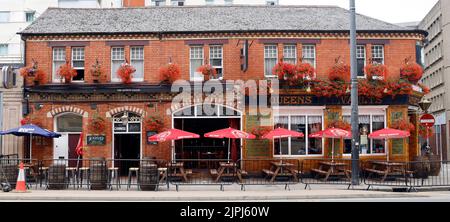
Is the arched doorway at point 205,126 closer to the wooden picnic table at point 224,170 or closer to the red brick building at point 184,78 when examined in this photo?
the red brick building at point 184,78

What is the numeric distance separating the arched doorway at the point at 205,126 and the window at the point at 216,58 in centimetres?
182

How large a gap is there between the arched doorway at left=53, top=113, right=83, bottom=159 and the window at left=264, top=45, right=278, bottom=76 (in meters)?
9.48

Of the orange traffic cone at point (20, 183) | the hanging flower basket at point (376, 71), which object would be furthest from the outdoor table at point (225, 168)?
the hanging flower basket at point (376, 71)

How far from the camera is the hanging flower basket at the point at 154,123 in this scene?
70.1ft

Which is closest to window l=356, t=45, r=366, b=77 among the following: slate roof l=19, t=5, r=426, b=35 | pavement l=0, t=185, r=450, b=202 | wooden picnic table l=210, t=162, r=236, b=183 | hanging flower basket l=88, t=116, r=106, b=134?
slate roof l=19, t=5, r=426, b=35

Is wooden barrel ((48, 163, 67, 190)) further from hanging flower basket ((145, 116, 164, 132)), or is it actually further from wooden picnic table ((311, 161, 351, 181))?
wooden picnic table ((311, 161, 351, 181))

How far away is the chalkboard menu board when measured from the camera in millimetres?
21766

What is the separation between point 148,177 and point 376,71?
11952 millimetres

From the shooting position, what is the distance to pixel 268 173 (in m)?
19.2

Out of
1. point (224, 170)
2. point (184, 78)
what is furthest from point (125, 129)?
point (224, 170)

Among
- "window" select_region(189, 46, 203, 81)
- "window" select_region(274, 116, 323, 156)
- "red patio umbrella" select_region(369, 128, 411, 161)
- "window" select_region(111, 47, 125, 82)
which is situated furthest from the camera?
"window" select_region(111, 47, 125, 82)

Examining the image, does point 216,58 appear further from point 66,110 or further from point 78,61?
point 66,110

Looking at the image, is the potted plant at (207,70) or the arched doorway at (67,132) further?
the arched doorway at (67,132)

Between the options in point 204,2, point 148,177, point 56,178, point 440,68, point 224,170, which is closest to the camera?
point 148,177
